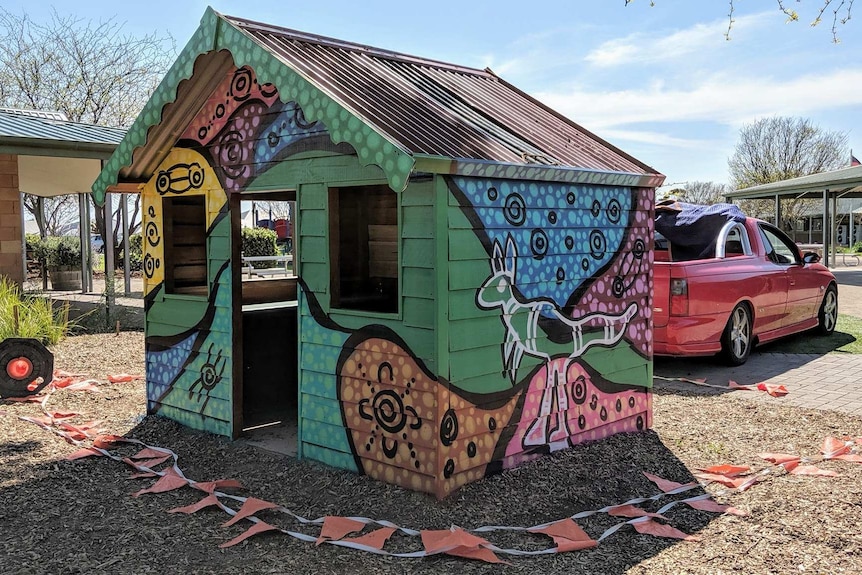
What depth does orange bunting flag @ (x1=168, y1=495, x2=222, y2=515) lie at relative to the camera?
15.3 feet

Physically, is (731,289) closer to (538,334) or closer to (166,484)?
(538,334)

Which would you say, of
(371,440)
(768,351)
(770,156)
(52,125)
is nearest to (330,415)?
(371,440)

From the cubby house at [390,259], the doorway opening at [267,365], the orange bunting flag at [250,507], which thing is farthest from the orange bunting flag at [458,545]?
the doorway opening at [267,365]

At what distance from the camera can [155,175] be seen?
6.54m

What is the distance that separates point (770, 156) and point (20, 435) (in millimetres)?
44662

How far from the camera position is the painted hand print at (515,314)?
4.84 meters

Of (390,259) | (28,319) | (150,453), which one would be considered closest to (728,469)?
(390,259)

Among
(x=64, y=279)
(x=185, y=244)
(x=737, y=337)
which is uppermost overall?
(x=185, y=244)

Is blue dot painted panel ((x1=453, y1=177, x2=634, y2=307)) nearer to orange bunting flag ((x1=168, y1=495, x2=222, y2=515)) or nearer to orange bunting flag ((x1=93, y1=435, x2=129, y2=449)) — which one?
orange bunting flag ((x1=168, y1=495, x2=222, y2=515))

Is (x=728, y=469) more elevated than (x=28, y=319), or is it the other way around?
(x=28, y=319)

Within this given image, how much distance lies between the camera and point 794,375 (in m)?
8.51

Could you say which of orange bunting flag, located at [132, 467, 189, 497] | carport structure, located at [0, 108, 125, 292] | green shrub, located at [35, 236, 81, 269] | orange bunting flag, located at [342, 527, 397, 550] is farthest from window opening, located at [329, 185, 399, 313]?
green shrub, located at [35, 236, 81, 269]

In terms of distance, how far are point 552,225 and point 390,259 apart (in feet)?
5.16

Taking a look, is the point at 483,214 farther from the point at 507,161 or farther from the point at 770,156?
the point at 770,156
